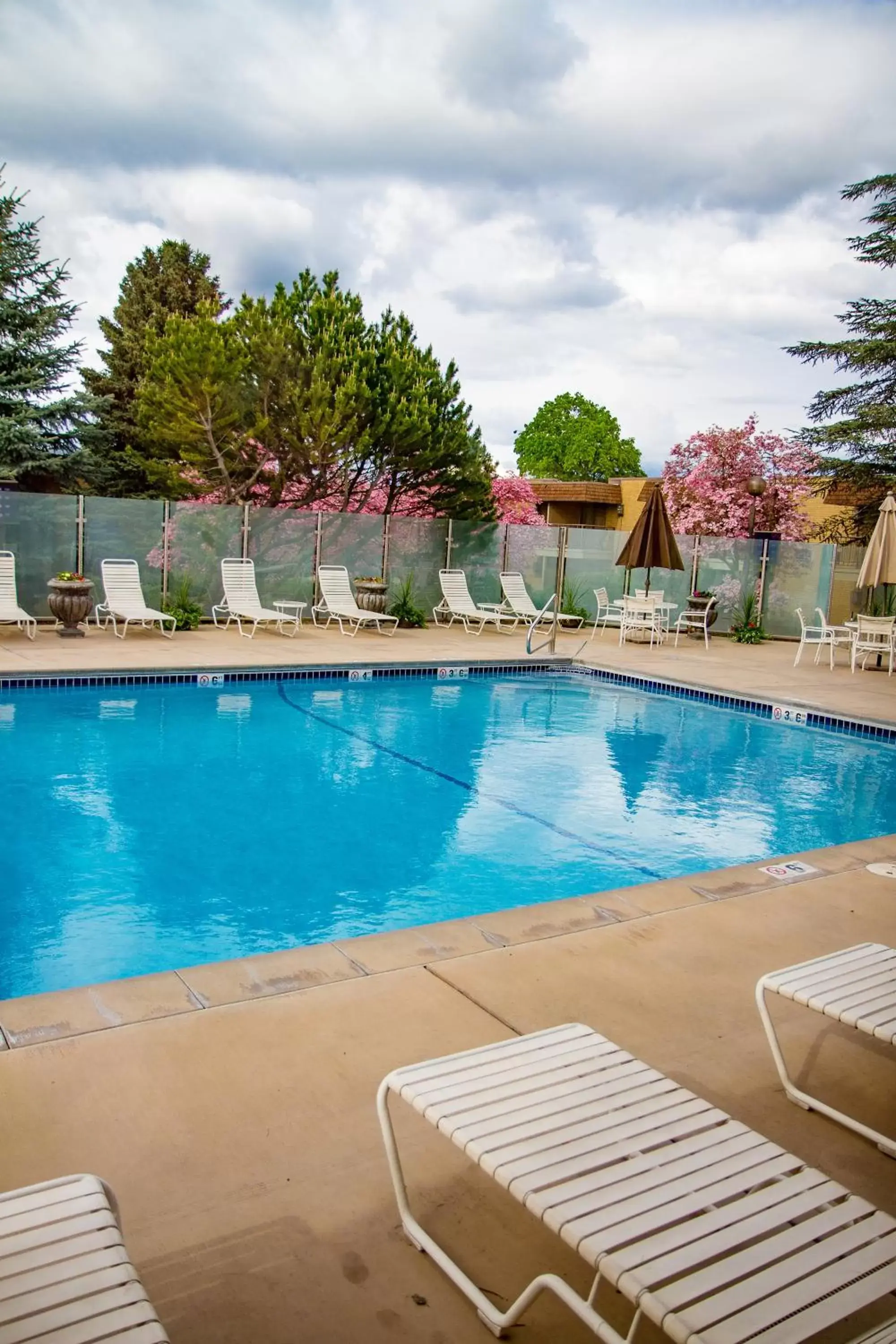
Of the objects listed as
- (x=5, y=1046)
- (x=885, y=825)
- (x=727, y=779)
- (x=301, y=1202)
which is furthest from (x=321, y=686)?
(x=301, y=1202)

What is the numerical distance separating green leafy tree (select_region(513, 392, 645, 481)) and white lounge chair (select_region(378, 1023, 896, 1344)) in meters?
64.3

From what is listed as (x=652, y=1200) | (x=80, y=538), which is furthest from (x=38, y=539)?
(x=652, y=1200)

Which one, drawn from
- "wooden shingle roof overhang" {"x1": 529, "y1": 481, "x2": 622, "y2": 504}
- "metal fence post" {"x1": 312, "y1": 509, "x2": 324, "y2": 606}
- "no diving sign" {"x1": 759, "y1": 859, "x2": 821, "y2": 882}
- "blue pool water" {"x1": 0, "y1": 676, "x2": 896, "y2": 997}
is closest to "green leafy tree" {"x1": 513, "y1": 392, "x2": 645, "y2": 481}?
"wooden shingle roof overhang" {"x1": 529, "y1": 481, "x2": 622, "y2": 504}

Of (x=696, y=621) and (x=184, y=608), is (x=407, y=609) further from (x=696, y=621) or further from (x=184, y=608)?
(x=696, y=621)

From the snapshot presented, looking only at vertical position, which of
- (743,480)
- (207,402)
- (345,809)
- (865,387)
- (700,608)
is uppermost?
(865,387)

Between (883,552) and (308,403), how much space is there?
9.84 m

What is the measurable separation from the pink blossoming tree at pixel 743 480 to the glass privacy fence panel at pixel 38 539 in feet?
46.1

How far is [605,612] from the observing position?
1767 cm

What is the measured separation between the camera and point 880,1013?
8.09 ft

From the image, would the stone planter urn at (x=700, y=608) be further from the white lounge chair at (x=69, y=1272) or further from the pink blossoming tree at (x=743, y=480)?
the white lounge chair at (x=69, y=1272)

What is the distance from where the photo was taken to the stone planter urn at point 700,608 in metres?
16.9

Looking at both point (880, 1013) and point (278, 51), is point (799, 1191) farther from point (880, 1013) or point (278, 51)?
point (278, 51)

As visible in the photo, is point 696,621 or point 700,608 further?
point 696,621

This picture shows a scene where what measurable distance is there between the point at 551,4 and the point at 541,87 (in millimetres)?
1027
